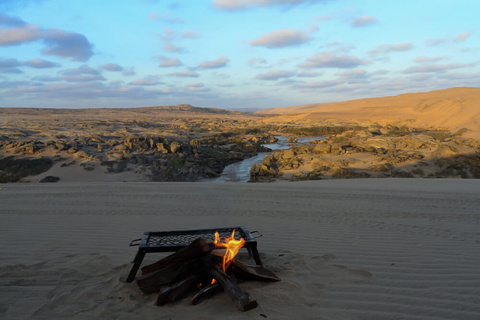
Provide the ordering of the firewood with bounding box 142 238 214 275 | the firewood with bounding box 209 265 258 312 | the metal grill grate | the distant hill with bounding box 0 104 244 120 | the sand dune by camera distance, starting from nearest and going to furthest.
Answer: the firewood with bounding box 209 265 258 312 → the sand dune → the firewood with bounding box 142 238 214 275 → the metal grill grate → the distant hill with bounding box 0 104 244 120

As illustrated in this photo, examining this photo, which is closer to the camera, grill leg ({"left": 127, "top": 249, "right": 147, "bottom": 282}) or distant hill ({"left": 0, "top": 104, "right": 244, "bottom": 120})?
grill leg ({"left": 127, "top": 249, "right": 147, "bottom": 282})

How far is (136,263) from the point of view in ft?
11.7

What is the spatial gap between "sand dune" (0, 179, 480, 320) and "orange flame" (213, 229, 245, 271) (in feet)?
1.16

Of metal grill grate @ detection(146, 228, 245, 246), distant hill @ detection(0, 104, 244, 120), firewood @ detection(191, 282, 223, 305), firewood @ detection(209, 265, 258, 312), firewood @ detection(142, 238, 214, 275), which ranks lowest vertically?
firewood @ detection(191, 282, 223, 305)

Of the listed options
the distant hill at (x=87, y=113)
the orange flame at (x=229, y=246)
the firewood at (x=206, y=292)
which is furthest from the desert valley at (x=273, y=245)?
the distant hill at (x=87, y=113)

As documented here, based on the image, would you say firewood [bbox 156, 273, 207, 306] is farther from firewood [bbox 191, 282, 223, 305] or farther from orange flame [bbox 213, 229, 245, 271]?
→ orange flame [bbox 213, 229, 245, 271]

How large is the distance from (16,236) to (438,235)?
6.74 m

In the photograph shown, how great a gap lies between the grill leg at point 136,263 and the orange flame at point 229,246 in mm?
771

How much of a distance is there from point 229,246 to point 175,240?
2.59 ft

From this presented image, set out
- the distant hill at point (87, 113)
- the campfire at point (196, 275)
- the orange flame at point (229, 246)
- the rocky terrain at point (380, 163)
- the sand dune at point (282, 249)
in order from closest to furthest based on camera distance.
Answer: the sand dune at point (282, 249)
the campfire at point (196, 275)
the orange flame at point (229, 246)
the rocky terrain at point (380, 163)
the distant hill at point (87, 113)

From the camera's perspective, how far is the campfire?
321 cm

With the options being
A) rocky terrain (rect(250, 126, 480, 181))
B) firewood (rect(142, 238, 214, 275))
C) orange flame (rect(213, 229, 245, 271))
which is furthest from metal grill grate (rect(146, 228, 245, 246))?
rocky terrain (rect(250, 126, 480, 181))

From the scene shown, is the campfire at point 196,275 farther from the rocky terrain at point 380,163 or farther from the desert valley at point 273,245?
the rocky terrain at point 380,163

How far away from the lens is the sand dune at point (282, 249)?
122 inches
